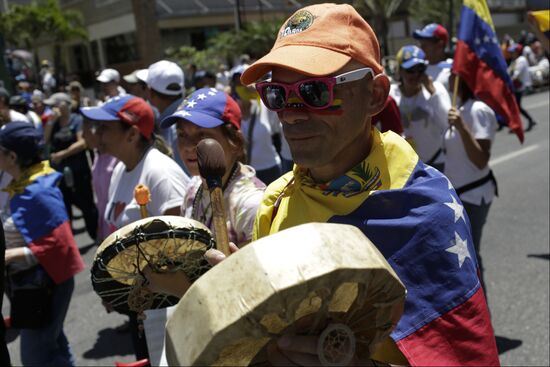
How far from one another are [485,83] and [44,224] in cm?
330

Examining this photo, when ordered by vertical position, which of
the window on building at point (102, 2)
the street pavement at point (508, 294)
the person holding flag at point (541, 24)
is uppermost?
the window on building at point (102, 2)

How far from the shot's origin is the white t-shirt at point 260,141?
6.46 metres

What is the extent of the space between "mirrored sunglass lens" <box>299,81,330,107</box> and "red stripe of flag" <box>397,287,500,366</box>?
64 cm

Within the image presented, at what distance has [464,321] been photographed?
1.54 metres

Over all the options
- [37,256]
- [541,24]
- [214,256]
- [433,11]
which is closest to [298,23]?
[214,256]

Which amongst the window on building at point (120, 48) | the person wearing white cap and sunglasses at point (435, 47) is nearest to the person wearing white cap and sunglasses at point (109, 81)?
the person wearing white cap and sunglasses at point (435, 47)

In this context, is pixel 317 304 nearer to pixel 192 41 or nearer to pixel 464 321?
pixel 464 321

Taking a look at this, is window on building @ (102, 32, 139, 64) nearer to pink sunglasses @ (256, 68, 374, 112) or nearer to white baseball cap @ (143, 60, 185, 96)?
white baseball cap @ (143, 60, 185, 96)

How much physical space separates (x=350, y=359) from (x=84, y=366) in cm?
417

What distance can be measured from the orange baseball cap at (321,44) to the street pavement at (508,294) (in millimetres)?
3149

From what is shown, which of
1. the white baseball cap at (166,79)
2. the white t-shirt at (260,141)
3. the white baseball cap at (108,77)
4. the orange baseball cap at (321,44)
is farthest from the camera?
the white baseball cap at (108,77)

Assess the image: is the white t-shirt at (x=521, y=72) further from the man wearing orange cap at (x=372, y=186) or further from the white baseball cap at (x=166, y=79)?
the man wearing orange cap at (x=372, y=186)

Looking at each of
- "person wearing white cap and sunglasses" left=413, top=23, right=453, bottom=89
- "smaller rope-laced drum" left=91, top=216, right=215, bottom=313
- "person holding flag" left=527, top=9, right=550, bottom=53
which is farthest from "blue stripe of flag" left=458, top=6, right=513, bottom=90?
"smaller rope-laced drum" left=91, top=216, right=215, bottom=313

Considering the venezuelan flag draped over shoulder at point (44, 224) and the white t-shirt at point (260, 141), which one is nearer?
the venezuelan flag draped over shoulder at point (44, 224)
